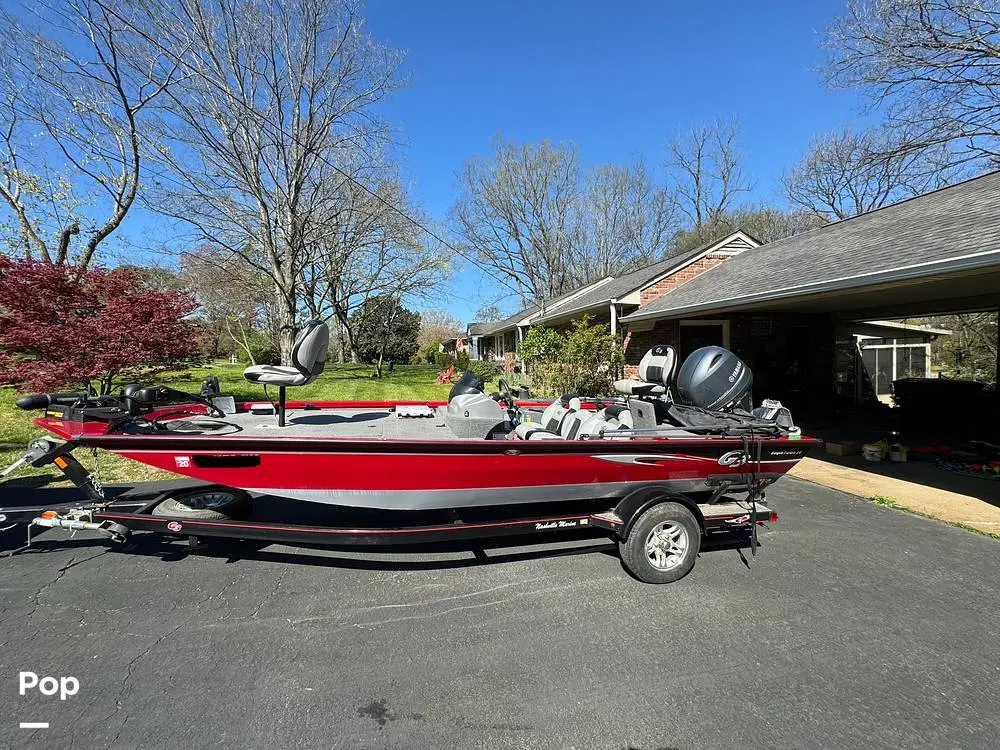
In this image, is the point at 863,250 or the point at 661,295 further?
the point at 661,295

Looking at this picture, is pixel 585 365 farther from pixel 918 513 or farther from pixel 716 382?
pixel 716 382

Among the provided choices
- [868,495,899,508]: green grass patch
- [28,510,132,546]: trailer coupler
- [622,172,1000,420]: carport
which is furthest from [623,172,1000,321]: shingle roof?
[28,510,132,546]: trailer coupler

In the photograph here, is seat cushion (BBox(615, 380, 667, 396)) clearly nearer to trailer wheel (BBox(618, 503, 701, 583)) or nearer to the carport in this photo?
trailer wheel (BBox(618, 503, 701, 583))

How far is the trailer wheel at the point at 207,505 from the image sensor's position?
357cm

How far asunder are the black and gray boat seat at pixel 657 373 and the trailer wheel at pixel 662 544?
1018 mm

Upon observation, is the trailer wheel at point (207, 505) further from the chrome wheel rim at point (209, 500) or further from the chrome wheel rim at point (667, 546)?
the chrome wheel rim at point (667, 546)

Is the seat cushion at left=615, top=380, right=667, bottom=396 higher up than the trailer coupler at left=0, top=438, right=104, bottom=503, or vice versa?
the seat cushion at left=615, top=380, right=667, bottom=396

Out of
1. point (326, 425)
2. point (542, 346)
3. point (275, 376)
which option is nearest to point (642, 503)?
point (326, 425)

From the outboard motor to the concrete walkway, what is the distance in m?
4.78

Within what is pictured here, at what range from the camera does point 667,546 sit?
3.65 m

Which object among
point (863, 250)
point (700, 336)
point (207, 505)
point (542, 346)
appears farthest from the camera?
point (542, 346)

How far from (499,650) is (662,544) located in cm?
150

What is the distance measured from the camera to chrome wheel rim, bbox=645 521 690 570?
11.8 feet

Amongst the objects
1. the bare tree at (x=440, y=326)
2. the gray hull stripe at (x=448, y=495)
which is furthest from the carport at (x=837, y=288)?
the bare tree at (x=440, y=326)
